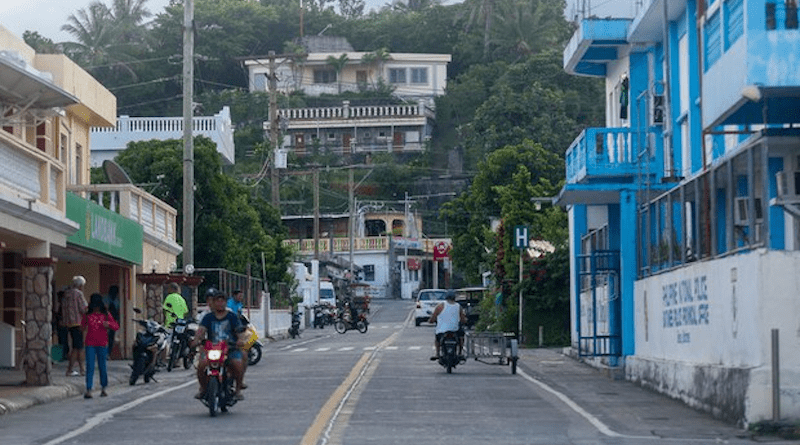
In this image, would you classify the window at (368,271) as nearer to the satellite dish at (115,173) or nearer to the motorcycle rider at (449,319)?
the satellite dish at (115,173)

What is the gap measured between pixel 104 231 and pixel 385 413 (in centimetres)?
1475

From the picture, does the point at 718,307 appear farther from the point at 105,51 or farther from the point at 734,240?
the point at 105,51

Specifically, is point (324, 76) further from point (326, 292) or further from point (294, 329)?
point (294, 329)

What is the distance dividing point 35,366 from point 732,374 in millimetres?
11659

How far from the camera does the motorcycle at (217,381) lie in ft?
62.1

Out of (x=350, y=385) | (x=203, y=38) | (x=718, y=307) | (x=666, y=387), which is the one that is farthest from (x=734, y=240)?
(x=203, y=38)

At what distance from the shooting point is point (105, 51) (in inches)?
4038

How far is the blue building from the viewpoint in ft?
58.1

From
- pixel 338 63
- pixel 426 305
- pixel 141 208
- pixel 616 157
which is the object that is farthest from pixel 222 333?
pixel 338 63

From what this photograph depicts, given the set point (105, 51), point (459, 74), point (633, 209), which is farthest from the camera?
point (459, 74)

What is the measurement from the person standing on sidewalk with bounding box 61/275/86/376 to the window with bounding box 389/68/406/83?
8351cm

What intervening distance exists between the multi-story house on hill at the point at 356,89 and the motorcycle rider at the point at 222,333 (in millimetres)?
78236

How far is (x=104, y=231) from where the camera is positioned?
3234cm

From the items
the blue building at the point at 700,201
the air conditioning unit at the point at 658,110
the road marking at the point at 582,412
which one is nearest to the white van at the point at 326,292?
the blue building at the point at 700,201
